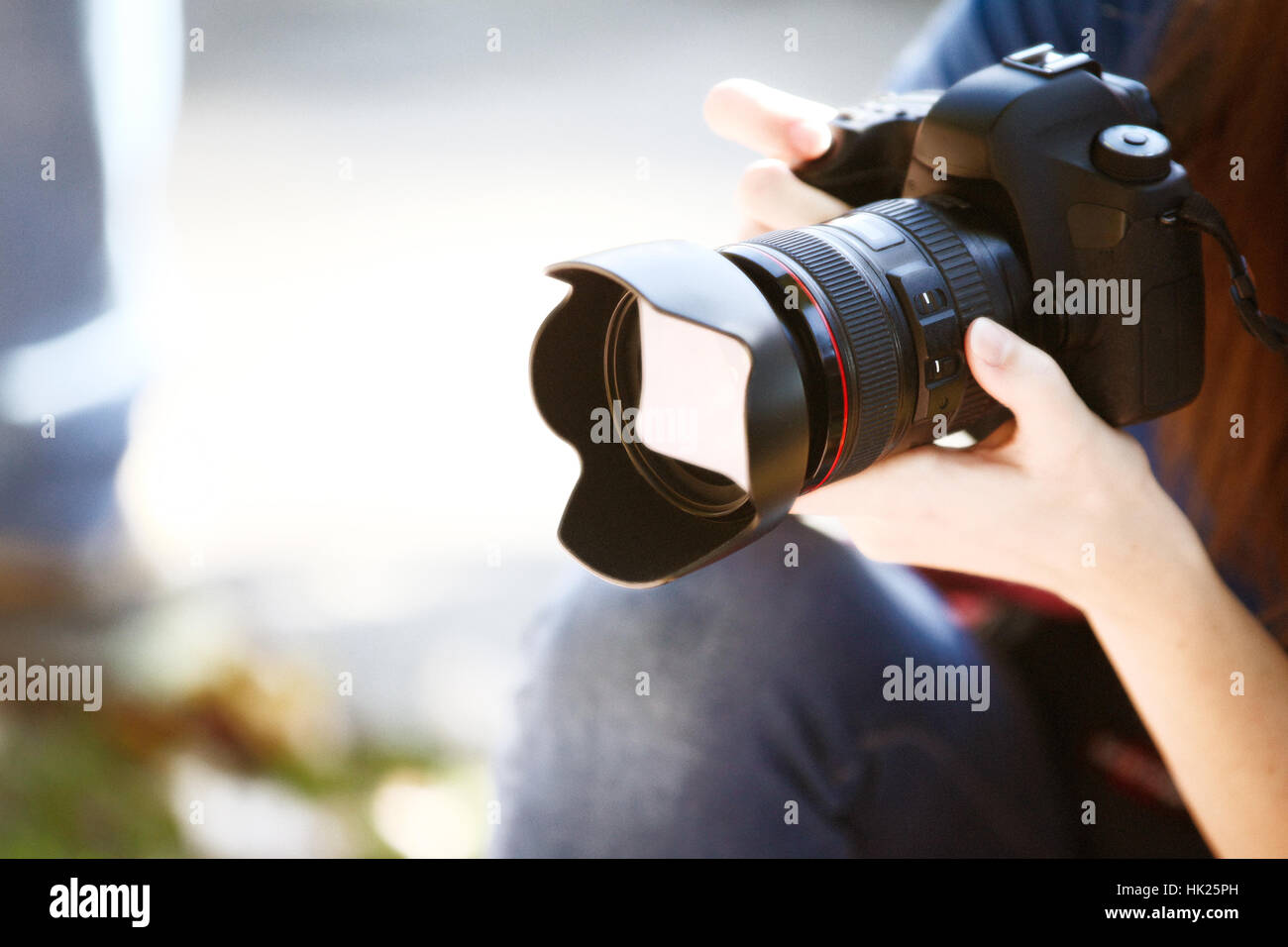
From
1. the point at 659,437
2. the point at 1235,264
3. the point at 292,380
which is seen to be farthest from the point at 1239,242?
the point at 292,380

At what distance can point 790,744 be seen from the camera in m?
0.62

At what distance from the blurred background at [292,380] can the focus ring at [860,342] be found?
67 cm

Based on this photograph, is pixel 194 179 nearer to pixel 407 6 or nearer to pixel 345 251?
pixel 345 251

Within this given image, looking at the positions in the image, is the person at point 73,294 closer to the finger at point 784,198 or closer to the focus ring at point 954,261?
the finger at point 784,198

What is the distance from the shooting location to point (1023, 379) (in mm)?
509

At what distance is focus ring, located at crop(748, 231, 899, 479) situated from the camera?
49cm

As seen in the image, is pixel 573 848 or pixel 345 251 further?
pixel 345 251

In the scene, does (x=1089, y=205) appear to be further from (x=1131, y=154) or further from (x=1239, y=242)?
(x=1239, y=242)

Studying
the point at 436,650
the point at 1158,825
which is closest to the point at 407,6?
the point at 436,650

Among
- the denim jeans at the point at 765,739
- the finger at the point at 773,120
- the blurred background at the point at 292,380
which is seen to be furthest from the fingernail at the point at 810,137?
the blurred background at the point at 292,380

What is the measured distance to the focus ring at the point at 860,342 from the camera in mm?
486

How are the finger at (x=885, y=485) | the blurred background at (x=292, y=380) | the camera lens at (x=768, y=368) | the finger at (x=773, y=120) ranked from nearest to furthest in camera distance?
1. the camera lens at (x=768, y=368)
2. the finger at (x=885, y=485)
3. the finger at (x=773, y=120)
4. the blurred background at (x=292, y=380)

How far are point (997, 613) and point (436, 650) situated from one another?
621 millimetres

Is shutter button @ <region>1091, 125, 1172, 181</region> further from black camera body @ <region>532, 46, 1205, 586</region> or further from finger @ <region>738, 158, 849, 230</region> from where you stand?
finger @ <region>738, 158, 849, 230</region>
